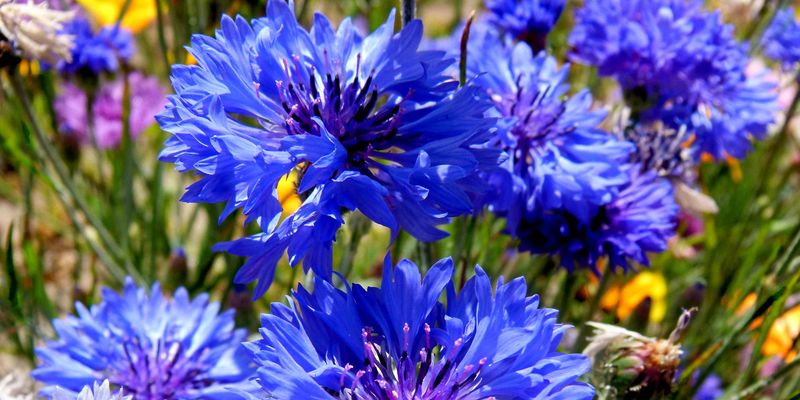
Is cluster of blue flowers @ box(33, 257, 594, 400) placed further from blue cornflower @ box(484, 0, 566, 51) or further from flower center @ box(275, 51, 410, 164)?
blue cornflower @ box(484, 0, 566, 51)

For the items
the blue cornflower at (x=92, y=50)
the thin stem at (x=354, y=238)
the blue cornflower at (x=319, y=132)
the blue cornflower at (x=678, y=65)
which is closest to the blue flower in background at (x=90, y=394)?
the blue cornflower at (x=319, y=132)

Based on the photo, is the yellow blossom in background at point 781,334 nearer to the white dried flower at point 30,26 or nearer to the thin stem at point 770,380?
the thin stem at point 770,380

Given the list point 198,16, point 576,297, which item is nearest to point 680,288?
point 576,297

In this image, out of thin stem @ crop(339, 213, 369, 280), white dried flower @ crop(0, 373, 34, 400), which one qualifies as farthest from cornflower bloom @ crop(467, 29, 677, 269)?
white dried flower @ crop(0, 373, 34, 400)

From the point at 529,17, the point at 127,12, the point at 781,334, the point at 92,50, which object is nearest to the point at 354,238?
the point at 529,17

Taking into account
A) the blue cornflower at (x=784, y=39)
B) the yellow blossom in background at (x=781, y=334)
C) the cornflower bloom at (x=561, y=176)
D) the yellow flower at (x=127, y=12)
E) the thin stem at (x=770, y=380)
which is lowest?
the yellow blossom in background at (x=781, y=334)

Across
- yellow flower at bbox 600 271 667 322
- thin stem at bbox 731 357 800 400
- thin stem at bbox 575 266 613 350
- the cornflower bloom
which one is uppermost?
the cornflower bloom
